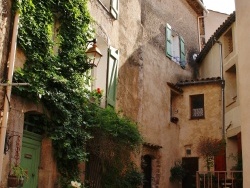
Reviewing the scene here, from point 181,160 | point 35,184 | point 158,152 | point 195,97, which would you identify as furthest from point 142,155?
point 35,184

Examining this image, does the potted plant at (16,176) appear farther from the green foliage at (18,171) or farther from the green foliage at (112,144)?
the green foliage at (112,144)

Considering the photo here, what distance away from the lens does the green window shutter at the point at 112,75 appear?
10.8m

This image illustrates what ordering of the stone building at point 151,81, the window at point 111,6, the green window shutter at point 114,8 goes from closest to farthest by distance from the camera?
the stone building at point 151,81, the window at point 111,6, the green window shutter at point 114,8

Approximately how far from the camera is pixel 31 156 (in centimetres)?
777

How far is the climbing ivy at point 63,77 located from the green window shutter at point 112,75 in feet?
4.30

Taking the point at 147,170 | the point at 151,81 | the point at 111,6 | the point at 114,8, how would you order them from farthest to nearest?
the point at 151,81 < the point at 147,170 < the point at 114,8 < the point at 111,6

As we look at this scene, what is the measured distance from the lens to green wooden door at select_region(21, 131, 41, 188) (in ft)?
24.8

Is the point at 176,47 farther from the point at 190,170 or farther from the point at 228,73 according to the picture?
the point at 190,170

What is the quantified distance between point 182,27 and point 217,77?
369 centimetres

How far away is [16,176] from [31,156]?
104 cm

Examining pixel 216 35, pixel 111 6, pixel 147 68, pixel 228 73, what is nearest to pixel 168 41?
pixel 216 35

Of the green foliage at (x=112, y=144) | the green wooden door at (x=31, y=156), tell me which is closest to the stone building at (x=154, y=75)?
the green foliage at (x=112, y=144)

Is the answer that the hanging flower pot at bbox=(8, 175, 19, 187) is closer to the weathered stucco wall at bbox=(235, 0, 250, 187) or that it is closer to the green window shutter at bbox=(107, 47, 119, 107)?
the weathered stucco wall at bbox=(235, 0, 250, 187)

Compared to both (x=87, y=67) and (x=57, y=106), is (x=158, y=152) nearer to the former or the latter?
(x=87, y=67)
